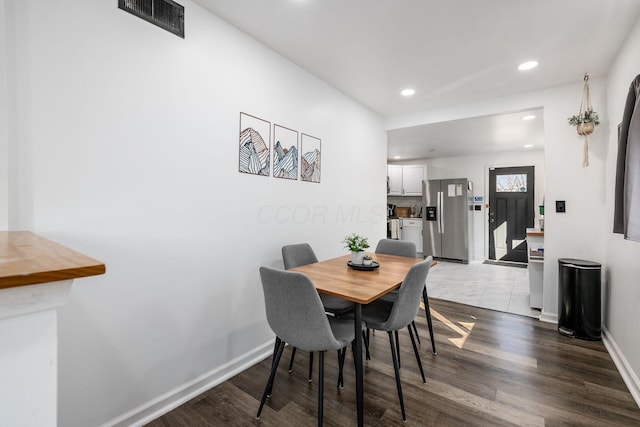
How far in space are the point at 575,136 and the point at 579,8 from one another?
59.5 inches

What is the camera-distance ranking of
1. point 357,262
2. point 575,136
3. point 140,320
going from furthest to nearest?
point 575,136, point 357,262, point 140,320

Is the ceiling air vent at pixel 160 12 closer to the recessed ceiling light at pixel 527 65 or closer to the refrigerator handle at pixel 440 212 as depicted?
the recessed ceiling light at pixel 527 65

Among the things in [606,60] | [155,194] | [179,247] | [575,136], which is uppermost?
[606,60]

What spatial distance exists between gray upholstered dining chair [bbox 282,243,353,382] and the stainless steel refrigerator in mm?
4757

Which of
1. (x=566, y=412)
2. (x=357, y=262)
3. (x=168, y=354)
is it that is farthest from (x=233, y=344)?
(x=566, y=412)

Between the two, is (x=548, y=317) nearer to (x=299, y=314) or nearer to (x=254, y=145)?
(x=299, y=314)

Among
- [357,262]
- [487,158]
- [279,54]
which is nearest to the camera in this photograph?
[357,262]

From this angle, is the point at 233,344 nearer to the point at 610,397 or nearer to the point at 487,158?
the point at 610,397

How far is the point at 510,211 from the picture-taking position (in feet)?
20.8

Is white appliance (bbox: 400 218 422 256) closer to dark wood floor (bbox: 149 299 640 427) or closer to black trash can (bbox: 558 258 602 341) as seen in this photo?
black trash can (bbox: 558 258 602 341)

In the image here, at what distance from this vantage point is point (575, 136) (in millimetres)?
2996

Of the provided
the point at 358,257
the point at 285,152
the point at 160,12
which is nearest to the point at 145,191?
the point at 160,12

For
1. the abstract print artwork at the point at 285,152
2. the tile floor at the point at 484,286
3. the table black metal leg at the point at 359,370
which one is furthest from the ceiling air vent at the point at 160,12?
the tile floor at the point at 484,286

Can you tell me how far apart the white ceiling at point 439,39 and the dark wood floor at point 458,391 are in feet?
8.26
